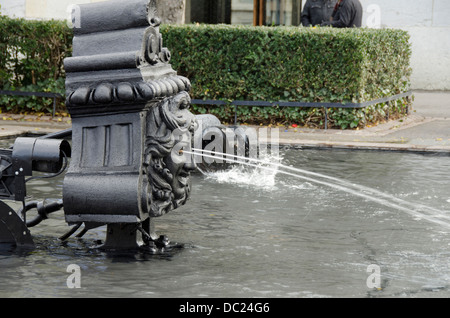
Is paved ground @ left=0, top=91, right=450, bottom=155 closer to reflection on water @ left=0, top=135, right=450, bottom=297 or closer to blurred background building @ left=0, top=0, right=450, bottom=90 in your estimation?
reflection on water @ left=0, top=135, right=450, bottom=297

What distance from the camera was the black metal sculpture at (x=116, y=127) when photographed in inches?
228

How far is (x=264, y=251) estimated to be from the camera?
6.34m

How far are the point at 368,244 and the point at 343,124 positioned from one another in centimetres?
754

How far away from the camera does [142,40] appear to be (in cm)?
582

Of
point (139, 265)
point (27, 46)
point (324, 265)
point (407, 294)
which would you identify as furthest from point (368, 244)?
point (27, 46)

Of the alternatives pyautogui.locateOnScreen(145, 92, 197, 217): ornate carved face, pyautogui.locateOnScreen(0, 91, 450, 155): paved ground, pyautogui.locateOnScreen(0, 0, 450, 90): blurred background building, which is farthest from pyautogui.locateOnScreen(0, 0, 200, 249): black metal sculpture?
pyautogui.locateOnScreen(0, 0, 450, 90): blurred background building

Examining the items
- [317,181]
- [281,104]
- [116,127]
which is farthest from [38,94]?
[116,127]

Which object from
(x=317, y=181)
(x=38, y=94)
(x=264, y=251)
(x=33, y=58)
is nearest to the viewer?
(x=264, y=251)

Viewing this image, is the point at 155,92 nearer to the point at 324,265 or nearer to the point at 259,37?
the point at 324,265

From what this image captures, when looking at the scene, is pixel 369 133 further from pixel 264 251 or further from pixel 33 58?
pixel 264 251

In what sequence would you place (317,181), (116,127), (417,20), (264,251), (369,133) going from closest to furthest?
1. (116,127)
2. (264,251)
3. (317,181)
4. (369,133)
5. (417,20)

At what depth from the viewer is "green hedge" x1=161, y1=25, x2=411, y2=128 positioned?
13.8 meters

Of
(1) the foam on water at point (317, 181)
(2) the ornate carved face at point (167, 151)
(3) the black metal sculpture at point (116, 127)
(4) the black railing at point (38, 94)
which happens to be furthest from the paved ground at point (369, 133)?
(3) the black metal sculpture at point (116, 127)

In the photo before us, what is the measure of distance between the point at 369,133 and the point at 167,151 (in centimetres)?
823
